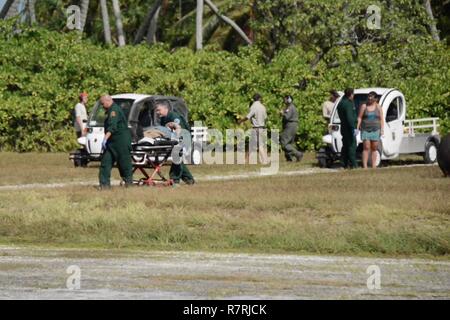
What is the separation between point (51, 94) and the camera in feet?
134

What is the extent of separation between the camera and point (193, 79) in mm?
40312

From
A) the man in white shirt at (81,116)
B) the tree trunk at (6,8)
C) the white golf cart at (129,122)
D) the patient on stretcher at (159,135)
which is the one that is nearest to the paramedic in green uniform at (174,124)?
the patient on stretcher at (159,135)

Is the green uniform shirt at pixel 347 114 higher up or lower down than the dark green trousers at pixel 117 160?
higher up

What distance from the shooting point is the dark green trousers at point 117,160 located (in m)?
26.0

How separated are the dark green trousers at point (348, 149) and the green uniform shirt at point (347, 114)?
5.6 inches

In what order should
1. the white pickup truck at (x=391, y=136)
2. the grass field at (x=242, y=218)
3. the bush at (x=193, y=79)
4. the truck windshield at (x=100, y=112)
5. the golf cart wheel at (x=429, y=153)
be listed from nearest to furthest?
the grass field at (x=242, y=218)
the white pickup truck at (x=391, y=136)
the truck windshield at (x=100, y=112)
the golf cart wheel at (x=429, y=153)
the bush at (x=193, y=79)

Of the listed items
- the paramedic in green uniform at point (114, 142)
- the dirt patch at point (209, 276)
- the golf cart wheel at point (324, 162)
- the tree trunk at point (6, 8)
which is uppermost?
the tree trunk at point (6, 8)

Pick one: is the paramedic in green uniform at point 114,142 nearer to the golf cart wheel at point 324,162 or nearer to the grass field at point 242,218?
the grass field at point 242,218

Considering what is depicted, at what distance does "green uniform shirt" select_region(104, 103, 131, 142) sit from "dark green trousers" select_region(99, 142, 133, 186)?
0.15 m

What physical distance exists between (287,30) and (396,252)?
23.7 m

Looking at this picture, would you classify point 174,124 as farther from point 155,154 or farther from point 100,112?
point 100,112

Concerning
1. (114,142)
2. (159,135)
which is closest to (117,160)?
(114,142)
